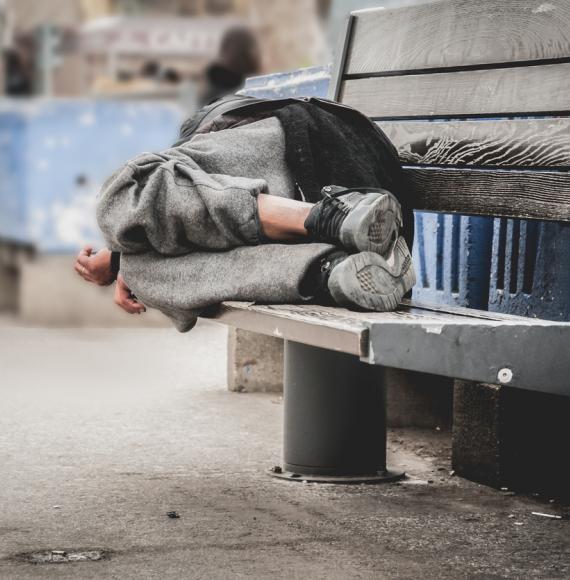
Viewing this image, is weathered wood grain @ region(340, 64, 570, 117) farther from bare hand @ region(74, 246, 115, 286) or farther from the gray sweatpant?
bare hand @ region(74, 246, 115, 286)

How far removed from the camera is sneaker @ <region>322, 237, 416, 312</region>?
306 centimetres

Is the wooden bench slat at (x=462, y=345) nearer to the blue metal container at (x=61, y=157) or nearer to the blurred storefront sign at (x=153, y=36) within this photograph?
the blue metal container at (x=61, y=157)

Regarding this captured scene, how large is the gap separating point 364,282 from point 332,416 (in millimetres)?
846

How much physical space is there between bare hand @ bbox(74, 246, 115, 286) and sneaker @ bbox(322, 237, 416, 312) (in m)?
0.82

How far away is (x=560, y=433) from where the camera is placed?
3.72 meters

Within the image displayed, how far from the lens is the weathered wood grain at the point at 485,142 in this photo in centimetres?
353

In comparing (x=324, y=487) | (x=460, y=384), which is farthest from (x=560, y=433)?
(x=324, y=487)

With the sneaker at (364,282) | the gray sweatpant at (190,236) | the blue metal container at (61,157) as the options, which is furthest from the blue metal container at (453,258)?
the blue metal container at (61,157)

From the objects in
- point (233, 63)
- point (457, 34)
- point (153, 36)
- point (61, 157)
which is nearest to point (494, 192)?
point (457, 34)

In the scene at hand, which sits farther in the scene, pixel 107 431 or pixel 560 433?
pixel 107 431

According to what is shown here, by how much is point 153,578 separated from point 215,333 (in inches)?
175

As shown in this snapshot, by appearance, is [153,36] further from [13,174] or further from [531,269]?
[531,269]

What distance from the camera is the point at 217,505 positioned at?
3.68 metres

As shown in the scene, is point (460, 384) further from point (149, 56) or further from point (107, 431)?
point (149, 56)
